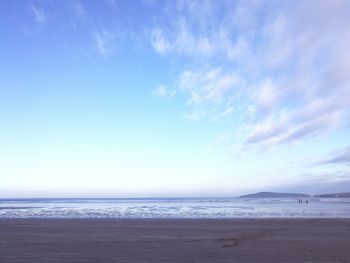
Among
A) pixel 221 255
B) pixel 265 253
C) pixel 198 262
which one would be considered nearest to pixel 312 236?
pixel 265 253

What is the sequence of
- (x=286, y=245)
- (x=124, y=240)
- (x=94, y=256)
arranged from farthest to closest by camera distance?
(x=124, y=240) < (x=286, y=245) < (x=94, y=256)

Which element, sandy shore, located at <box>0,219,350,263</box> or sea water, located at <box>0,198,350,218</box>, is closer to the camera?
sandy shore, located at <box>0,219,350,263</box>

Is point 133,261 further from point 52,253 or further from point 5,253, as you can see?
point 5,253

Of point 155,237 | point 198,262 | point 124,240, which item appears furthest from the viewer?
point 155,237

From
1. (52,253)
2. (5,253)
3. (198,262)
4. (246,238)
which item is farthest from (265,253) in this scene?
(5,253)

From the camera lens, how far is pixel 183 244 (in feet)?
56.6

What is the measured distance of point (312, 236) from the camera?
2080cm

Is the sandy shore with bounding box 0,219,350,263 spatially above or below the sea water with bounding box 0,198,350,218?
below

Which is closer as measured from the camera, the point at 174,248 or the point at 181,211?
the point at 174,248

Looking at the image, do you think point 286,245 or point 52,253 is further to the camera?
point 286,245

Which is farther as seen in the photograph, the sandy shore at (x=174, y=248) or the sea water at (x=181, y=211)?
the sea water at (x=181, y=211)

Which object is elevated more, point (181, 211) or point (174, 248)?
point (181, 211)

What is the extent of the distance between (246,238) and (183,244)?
3.99 metres

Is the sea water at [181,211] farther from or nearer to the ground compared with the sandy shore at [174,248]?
farther from the ground
